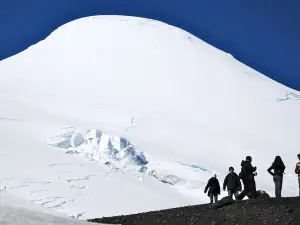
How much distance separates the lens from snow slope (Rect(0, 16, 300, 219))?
4762 centimetres

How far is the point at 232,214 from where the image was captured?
18.8 m

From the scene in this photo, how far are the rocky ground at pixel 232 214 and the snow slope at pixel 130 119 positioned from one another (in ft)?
61.0

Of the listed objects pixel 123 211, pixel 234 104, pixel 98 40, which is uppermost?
pixel 98 40

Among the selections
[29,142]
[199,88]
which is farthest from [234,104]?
[29,142]

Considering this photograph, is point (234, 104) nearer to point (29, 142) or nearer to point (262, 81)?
point (262, 81)

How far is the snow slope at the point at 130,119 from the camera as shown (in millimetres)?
47625

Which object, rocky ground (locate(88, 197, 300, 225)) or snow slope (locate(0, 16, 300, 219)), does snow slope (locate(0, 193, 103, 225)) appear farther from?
snow slope (locate(0, 16, 300, 219))

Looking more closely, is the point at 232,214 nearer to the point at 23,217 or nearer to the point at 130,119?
the point at 23,217

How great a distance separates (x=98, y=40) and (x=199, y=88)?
25.6 meters

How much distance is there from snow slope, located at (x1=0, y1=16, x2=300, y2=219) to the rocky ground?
1861 centimetres

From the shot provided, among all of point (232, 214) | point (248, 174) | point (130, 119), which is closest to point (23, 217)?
point (232, 214)

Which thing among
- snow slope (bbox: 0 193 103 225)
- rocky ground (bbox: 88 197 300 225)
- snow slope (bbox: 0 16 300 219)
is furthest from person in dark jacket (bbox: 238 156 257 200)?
snow slope (bbox: 0 16 300 219)

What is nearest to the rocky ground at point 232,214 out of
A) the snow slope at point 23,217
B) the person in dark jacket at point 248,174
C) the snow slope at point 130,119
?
the person in dark jacket at point 248,174

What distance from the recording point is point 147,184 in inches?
1975
